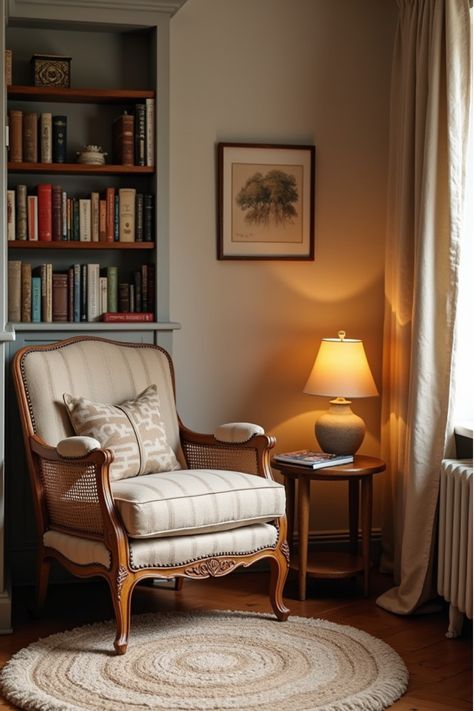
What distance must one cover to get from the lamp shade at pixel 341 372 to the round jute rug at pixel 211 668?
953 millimetres

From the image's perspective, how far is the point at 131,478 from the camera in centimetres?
361

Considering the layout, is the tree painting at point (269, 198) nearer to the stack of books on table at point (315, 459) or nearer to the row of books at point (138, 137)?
the row of books at point (138, 137)

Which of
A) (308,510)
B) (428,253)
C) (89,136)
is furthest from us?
(89,136)

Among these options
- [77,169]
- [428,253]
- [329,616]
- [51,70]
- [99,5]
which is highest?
[99,5]

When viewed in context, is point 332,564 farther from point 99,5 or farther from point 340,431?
point 99,5

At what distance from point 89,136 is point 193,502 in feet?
5.96

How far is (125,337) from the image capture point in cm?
421

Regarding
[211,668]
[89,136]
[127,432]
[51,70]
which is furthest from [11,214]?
[211,668]

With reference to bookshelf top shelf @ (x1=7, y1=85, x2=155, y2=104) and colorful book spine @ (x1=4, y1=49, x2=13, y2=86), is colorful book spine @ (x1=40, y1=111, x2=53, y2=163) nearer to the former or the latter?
bookshelf top shelf @ (x1=7, y1=85, x2=155, y2=104)

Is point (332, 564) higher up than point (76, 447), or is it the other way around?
point (76, 447)

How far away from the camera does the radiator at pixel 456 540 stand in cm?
336

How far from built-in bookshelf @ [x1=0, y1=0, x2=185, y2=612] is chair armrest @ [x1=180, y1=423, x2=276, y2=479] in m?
0.50

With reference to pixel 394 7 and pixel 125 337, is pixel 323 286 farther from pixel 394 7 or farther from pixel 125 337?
pixel 394 7

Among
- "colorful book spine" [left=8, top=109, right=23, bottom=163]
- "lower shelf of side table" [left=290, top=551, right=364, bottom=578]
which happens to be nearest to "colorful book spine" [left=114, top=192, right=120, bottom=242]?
→ "colorful book spine" [left=8, top=109, right=23, bottom=163]
